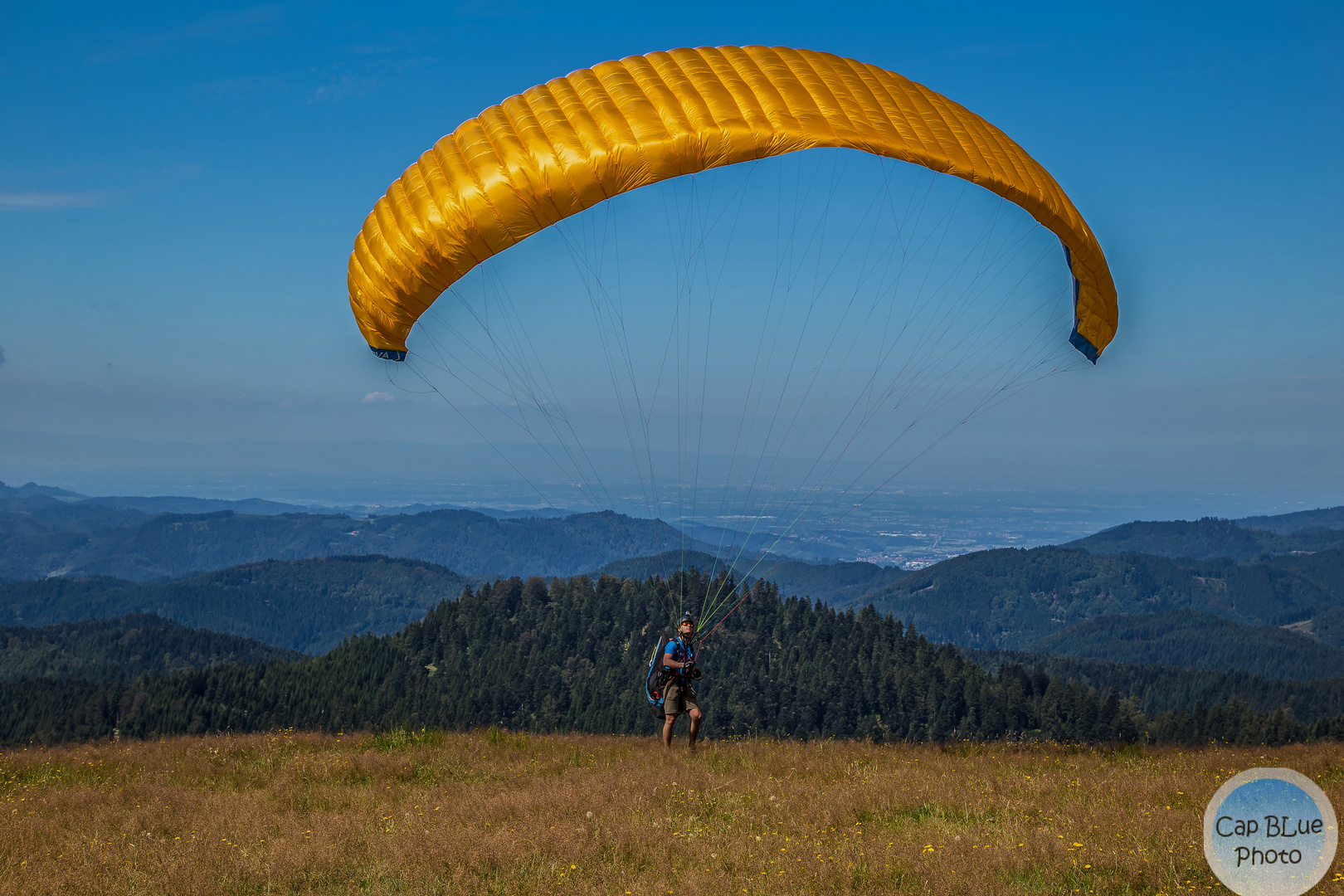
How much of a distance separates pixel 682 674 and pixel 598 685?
367 feet

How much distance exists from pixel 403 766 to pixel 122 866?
14.6ft

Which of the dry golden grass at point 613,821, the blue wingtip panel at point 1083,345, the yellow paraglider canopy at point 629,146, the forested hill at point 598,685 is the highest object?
the yellow paraglider canopy at point 629,146

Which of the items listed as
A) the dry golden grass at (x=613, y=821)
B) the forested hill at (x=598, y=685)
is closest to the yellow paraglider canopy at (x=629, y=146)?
the dry golden grass at (x=613, y=821)

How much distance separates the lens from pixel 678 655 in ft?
44.0

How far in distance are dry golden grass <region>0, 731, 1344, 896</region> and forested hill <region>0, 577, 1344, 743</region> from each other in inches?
3655

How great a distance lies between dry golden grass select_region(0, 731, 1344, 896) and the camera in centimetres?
758

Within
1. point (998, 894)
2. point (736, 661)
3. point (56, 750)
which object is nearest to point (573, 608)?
point (736, 661)

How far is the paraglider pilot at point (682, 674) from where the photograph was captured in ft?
43.9

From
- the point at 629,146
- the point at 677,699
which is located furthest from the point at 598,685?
the point at 629,146

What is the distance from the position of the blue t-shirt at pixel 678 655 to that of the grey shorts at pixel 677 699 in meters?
0.18

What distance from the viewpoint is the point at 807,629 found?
5423 inches

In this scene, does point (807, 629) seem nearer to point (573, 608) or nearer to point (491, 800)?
point (573, 608)

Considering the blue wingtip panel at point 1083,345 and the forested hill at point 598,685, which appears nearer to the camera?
the blue wingtip panel at point 1083,345

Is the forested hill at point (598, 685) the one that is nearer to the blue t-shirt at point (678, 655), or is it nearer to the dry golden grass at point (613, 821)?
the blue t-shirt at point (678, 655)
